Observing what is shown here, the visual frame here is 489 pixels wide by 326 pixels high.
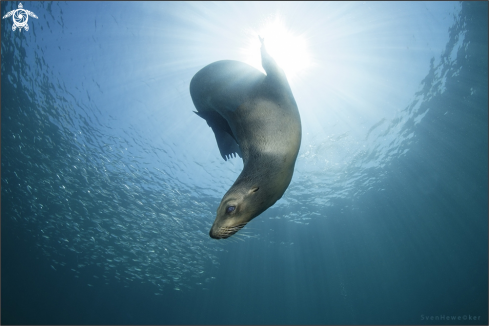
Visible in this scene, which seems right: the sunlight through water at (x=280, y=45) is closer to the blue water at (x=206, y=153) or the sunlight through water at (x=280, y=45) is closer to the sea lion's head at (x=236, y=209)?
the blue water at (x=206, y=153)

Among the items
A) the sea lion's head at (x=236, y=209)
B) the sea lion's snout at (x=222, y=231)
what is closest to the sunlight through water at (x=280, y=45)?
the sea lion's head at (x=236, y=209)

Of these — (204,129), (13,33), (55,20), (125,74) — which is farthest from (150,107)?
(13,33)

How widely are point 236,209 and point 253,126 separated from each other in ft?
2.47

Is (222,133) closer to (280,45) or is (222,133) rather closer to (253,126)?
(253,126)

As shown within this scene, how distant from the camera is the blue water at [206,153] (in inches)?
389

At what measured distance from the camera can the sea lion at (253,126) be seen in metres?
1.57

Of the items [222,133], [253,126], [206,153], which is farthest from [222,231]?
[206,153]

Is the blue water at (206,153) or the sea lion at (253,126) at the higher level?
the blue water at (206,153)

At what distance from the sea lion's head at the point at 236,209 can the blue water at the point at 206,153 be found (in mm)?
140

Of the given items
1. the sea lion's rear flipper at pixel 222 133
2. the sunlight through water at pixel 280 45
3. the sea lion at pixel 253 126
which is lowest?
the sea lion at pixel 253 126

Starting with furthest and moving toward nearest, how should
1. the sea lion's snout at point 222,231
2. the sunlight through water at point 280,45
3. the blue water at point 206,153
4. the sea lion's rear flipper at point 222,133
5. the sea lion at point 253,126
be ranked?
the blue water at point 206,153 → the sunlight through water at point 280,45 → the sea lion's rear flipper at point 222,133 → the sea lion at point 253,126 → the sea lion's snout at point 222,231

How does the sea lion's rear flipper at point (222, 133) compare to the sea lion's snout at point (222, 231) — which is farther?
the sea lion's rear flipper at point (222, 133)

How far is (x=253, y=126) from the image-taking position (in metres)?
1.94

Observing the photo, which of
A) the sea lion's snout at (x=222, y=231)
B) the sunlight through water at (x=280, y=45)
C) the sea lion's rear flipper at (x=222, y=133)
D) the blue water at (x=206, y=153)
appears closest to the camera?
the sea lion's snout at (x=222, y=231)
